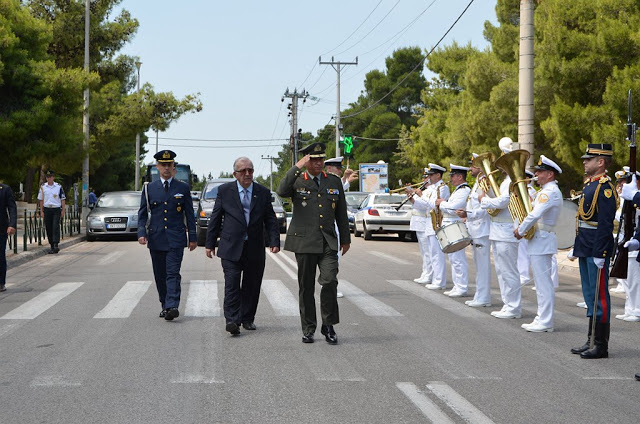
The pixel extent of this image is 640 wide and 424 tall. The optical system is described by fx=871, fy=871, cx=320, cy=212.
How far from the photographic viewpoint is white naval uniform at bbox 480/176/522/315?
396 inches

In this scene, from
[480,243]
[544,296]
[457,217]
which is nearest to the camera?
[544,296]

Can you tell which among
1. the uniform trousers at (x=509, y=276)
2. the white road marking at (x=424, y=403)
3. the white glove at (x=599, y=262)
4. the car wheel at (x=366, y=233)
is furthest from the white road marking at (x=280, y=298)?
the car wheel at (x=366, y=233)

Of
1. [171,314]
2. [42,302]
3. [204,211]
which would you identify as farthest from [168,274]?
[204,211]

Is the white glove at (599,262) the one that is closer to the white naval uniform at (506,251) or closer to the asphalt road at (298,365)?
the asphalt road at (298,365)

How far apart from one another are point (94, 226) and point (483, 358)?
20757 mm

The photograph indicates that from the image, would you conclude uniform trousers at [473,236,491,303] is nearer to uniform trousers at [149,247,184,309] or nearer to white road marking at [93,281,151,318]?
uniform trousers at [149,247,184,309]

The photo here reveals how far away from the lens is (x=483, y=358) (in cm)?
755

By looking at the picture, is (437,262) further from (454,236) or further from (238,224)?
(238,224)

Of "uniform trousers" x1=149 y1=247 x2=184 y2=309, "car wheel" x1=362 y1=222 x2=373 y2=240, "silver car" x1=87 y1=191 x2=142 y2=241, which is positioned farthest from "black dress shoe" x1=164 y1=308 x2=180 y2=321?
"car wheel" x1=362 y1=222 x2=373 y2=240

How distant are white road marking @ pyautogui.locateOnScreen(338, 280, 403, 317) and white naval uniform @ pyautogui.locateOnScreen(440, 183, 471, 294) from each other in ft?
4.22

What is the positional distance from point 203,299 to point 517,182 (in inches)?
176

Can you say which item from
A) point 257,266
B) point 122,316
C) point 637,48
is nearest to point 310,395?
point 257,266

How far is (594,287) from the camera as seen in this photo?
8.03 metres

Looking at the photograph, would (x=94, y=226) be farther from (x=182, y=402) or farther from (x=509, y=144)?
(x=182, y=402)
